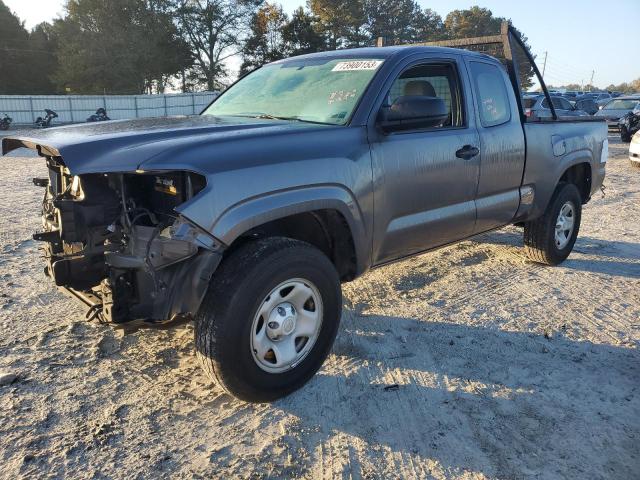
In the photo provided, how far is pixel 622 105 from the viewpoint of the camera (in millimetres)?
20297

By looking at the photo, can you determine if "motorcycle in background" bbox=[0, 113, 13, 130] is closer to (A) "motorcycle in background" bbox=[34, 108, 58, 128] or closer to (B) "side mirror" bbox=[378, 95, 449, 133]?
(A) "motorcycle in background" bbox=[34, 108, 58, 128]

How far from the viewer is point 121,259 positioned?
257cm

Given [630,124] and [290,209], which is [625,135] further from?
[290,209]

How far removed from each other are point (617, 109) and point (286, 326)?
21701 millimetres

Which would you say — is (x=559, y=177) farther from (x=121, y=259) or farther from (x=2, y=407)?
(x=2, y=407)

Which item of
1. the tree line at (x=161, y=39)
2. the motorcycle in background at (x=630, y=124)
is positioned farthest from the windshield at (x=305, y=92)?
the tree line at (x=161, y=39)

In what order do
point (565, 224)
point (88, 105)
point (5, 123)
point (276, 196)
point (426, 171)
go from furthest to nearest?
point (88, 105)
point (5, 123)
point (565, 224)
point (426, 171)
point (276, 196)

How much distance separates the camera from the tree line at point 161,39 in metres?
40.5

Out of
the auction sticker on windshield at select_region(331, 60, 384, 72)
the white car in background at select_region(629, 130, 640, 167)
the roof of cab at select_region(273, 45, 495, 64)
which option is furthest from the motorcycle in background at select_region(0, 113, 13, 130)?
the auction sticker on windshield at select_region(331, 60, 384, 72)

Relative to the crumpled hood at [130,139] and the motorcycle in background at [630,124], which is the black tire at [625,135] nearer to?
the motorcycle in background at [630,124]

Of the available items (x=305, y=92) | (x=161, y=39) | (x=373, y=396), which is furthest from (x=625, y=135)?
(x=161, y=39)

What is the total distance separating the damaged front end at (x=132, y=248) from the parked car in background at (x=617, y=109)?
2080cm

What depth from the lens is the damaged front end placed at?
2529mm

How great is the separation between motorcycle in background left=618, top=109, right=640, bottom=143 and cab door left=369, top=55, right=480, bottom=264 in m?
16.9
